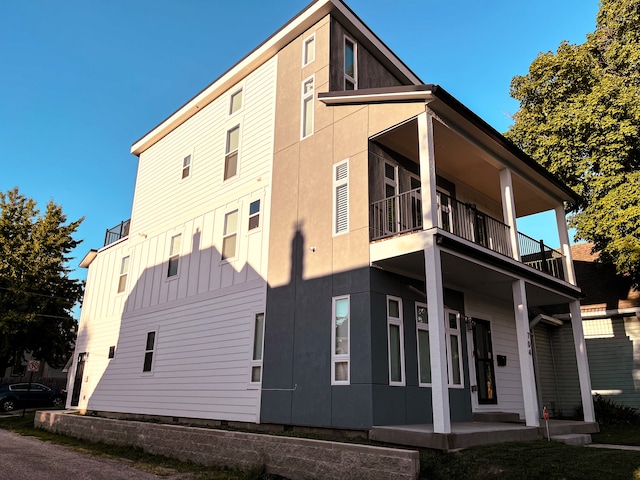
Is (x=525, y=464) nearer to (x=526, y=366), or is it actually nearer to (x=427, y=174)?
(x=526, y=366)

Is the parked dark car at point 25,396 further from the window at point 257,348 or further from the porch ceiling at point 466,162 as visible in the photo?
the porch ceiling at point 466,162

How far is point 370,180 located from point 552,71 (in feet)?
45.1

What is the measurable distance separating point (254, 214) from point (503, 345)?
8048 millimetres

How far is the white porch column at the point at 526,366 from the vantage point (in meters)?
9.71

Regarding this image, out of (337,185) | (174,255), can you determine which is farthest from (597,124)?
(174,255)

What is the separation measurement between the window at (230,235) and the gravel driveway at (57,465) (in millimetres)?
5763

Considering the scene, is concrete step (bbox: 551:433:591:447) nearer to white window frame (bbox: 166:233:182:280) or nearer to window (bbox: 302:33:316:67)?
window (bbox: 302:33:316:67)

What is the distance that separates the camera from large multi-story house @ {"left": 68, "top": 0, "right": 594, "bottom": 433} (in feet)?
31.1

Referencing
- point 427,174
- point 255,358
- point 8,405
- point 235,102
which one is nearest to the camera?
point 427,174

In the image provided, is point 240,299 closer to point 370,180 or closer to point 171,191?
point 370,180

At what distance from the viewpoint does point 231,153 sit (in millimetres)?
14680

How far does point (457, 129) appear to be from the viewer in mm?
10398

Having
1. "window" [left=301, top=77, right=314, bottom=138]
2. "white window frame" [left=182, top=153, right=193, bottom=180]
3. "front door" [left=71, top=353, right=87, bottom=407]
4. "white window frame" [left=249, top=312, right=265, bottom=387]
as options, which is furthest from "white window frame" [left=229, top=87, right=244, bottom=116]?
"front door" [left=71, top=353, right=87, bottom=407]

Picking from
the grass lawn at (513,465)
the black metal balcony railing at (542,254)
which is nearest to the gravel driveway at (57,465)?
the grass lawn at (513,465)
